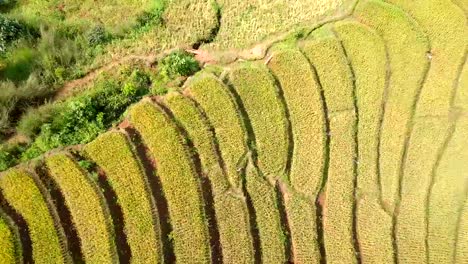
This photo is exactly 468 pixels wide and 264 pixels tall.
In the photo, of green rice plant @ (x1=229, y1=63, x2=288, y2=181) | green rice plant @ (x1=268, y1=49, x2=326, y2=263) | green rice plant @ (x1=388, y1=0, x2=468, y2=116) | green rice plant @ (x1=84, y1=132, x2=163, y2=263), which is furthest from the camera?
green rice plant @ (x1=388, y1=0, x2=468, y2=116)

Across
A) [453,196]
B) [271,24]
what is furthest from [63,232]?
[453,196]

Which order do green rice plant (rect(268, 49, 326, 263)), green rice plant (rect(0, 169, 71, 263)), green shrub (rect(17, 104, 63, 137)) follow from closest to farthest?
green rice plant (rect(0, 169, 71, 263)) < green shrub (rect(17, 104, 63, 137)) < green rice plant (rect(268, 49, 326, 263))

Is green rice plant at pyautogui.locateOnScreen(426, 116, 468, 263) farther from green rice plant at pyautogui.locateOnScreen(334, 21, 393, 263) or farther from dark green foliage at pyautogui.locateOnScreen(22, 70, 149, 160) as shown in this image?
dark green foliage at pyautogui.locateOnScreen(22, 70, 149, 160)

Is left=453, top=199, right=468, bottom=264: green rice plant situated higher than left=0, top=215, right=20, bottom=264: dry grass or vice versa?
left=453, top=199, right=468, bottom=264: green rice plant

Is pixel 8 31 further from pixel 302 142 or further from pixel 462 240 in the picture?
pixel 462 240

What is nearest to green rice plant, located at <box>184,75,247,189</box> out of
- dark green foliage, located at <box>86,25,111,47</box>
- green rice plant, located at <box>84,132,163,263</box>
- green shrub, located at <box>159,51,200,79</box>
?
green shrub, located at <box>159,51,200,79</box>

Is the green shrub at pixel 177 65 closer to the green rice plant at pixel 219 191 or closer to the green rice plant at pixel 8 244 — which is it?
the green rice plant at pixel 219 191

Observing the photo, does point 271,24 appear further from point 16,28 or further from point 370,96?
point 16,28

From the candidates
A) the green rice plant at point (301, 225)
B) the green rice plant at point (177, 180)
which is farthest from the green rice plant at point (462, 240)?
the green rice plant at point (177, 180)
